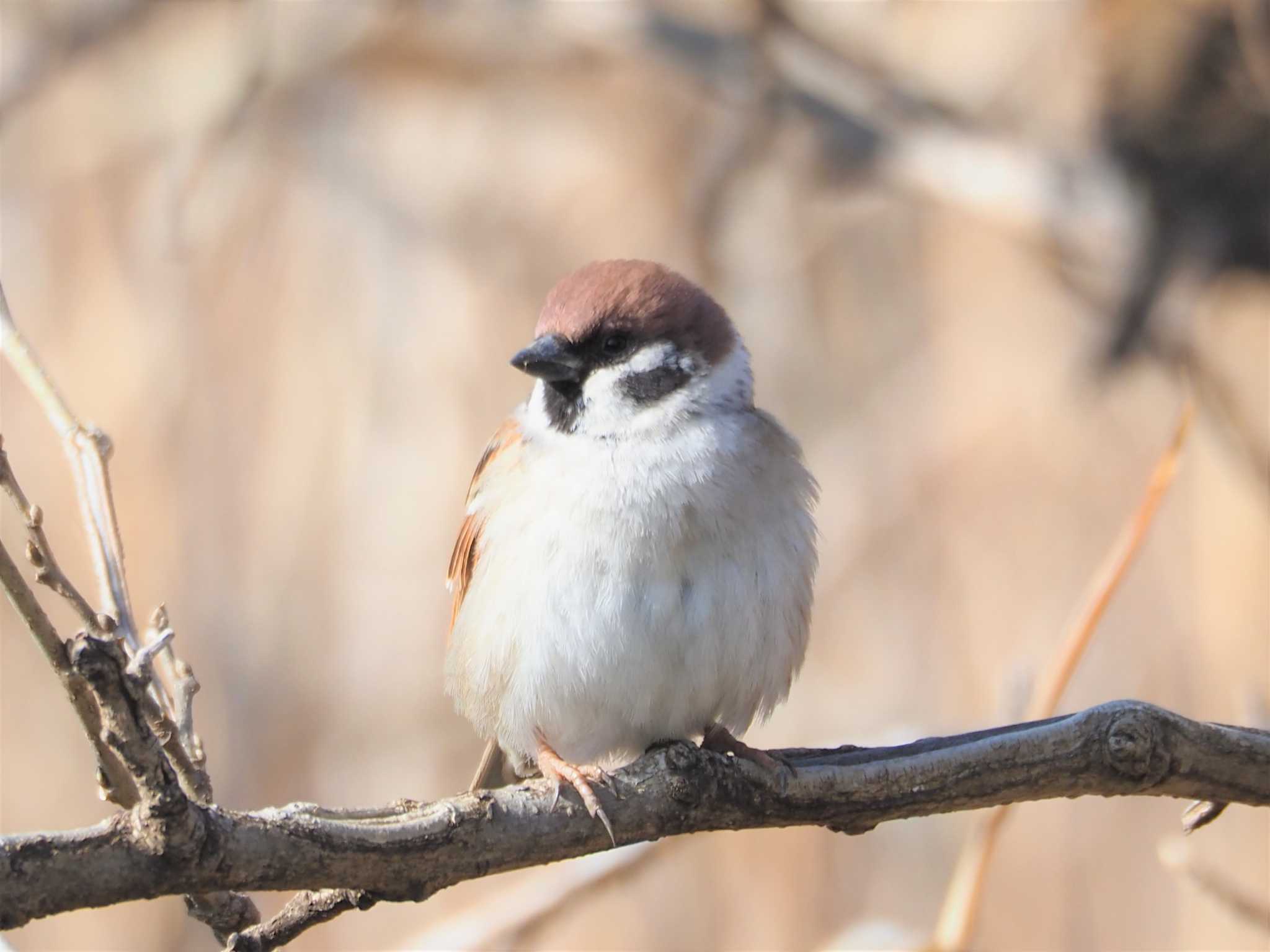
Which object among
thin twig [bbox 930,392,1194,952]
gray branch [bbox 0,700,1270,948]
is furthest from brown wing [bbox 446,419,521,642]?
thin twig [bbox 930,392,1194,952]

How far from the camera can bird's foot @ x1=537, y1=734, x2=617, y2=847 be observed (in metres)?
1.54

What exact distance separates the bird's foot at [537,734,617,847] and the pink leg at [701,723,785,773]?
7.1 inches

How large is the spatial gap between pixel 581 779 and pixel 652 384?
0.74 metres

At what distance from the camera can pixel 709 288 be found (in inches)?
149

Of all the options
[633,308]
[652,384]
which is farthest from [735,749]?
[633,308]

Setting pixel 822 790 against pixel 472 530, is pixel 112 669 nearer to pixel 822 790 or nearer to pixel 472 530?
pixel 822 790

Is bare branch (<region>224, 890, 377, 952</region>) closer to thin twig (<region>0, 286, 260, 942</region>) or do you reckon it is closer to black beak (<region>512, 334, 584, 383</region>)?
thin twig (<region>0, 286, 260, 942</region>)

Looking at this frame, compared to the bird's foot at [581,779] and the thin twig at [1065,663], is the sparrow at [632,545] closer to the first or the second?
the bird's foot at [581,779]

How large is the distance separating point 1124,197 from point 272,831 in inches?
105

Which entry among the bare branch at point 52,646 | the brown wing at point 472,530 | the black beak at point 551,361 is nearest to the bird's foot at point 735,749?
the brown wing at point 472,530

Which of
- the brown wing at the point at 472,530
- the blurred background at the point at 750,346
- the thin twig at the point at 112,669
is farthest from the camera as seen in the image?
the blurred background at the point at 750,346

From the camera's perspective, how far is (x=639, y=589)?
195 cm

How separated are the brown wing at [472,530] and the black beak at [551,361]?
168 millimetres

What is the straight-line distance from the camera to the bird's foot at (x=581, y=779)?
5.06 feet
